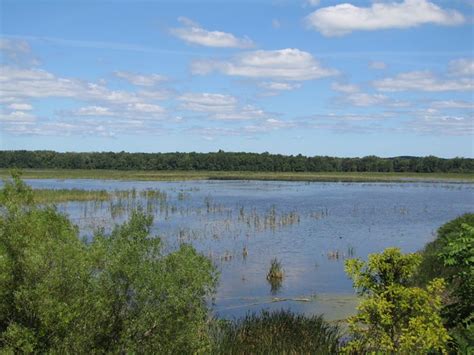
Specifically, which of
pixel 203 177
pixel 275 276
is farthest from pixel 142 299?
pixel 203 177

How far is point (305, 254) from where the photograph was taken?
85.6ft

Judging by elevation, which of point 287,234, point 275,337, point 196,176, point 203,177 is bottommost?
point 287,234

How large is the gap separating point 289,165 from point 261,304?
131 metres

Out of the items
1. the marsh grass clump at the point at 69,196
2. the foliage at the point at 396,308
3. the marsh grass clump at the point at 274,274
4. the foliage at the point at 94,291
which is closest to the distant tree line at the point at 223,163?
the marsh grass clump at the point at 69,196

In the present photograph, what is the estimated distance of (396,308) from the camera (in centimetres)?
769

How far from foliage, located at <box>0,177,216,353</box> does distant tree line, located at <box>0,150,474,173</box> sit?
13159 cm

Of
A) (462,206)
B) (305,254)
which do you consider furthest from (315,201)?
(305,254)

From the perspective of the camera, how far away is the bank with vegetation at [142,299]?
716 cm

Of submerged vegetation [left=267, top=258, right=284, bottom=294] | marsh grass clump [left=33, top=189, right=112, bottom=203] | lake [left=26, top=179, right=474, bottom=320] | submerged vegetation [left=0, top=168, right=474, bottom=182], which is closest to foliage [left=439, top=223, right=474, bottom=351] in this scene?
lake [left=26, top=179, right=474, bottom=320]

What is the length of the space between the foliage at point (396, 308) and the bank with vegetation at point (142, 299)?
0.05 ft

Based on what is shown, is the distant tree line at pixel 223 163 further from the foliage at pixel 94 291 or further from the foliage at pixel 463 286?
the foliage at pixel 463 286

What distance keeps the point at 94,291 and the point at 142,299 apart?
0.69m

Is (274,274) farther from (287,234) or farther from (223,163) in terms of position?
(223,163)

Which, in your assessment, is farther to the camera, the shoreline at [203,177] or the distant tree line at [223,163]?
the distant tree line at [223,163]
